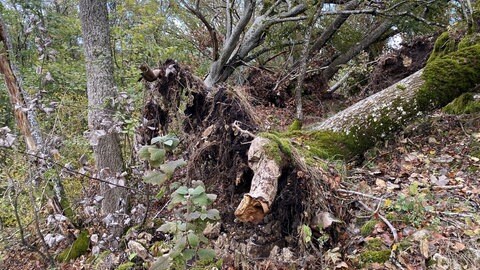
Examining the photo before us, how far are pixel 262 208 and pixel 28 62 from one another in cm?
882

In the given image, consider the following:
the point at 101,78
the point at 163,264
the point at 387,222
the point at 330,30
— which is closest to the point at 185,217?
the point at 163,264

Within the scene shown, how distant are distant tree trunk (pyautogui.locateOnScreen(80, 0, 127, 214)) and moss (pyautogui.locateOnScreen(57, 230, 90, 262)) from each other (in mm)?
397

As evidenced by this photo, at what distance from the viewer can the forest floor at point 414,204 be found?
6.93 ft

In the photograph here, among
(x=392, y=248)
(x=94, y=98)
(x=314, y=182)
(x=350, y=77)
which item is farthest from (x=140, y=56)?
(x=392, y=248)

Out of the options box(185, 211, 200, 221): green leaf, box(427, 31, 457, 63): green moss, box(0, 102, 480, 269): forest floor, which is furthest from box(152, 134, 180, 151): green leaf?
box(427, 31, 457, 63): green moss

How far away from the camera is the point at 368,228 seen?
2.44m

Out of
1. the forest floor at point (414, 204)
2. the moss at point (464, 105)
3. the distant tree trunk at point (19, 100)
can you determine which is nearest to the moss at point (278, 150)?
the forest floor at point (414, 204)

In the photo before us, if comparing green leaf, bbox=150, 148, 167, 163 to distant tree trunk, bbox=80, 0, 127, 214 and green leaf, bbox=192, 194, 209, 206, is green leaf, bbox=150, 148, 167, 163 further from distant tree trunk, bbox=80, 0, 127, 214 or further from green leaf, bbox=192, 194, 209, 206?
distant tree trunk, bbox=80, 0, 127, 214

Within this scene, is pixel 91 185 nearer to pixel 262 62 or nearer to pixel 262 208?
pixel 262 208

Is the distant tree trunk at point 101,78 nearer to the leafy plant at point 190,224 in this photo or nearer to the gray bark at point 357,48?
the leafy plant at point 190,224

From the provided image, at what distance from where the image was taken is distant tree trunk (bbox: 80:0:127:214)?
3.62m

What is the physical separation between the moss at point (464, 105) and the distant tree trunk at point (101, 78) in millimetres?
4180

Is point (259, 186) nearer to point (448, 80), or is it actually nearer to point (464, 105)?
point (448, 80)

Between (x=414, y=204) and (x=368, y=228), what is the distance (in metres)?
0.40
